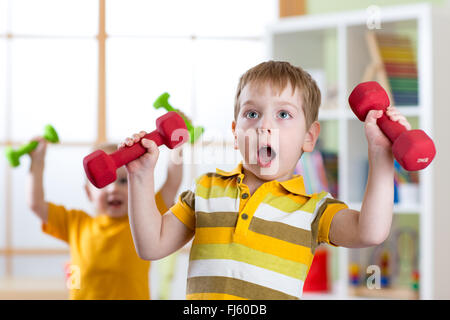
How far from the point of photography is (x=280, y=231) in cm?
67

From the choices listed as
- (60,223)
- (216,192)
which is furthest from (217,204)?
(60,223)

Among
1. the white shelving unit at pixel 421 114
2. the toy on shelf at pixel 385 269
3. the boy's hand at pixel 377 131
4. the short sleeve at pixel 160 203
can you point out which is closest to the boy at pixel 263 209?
the boy's hand at pixel 377 131

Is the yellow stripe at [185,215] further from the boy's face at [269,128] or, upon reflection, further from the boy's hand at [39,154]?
the boy's hand at [39,154]

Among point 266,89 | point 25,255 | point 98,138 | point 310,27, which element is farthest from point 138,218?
point 25,255

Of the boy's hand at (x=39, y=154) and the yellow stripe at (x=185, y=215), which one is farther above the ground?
the boy's hand at (x=39, y=154)

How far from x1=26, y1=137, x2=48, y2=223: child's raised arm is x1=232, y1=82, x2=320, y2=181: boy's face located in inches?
22.3

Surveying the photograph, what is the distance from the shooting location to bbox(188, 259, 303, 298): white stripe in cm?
65

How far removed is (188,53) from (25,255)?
98 centimetres

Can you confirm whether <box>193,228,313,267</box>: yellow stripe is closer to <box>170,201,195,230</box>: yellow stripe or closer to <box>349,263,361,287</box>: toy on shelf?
<box>170,201,195,230</box>: yellow stripe

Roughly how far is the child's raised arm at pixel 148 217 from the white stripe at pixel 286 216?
97mm

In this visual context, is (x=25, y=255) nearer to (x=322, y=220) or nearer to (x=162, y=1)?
(x=162, y=1)

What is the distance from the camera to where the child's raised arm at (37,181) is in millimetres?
1157

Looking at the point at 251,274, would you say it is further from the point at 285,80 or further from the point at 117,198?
the point at 117,198

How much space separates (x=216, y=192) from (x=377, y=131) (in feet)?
0.64
